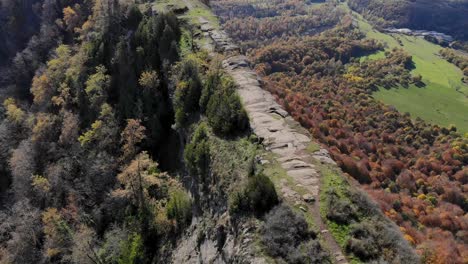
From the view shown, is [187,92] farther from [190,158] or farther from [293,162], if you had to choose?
[293,162]

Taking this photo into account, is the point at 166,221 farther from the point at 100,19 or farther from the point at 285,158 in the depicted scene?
the point at 100,19

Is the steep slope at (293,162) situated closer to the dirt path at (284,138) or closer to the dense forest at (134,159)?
the dirt path at (284,138)

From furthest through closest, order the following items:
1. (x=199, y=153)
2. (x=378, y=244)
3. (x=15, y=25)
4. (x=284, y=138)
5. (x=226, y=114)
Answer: (x=15, y=25) < (x=199, y=153) < (x=226, y=114) < (x=284, y=138) < (x=378, y=244)

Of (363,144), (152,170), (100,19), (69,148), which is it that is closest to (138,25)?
(100,19)

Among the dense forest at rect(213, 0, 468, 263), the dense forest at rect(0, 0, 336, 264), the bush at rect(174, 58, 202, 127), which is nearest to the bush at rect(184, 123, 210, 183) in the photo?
the dense forest at rect(0, 0, 336, 264)

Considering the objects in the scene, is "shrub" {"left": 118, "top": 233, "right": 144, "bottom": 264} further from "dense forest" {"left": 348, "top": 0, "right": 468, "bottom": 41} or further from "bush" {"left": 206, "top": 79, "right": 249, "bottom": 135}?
"dense forest" {"left": 348, "top": 0, "right": 468, "bottom": 41}

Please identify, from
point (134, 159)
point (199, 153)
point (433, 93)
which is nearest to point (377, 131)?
point (433, 93)

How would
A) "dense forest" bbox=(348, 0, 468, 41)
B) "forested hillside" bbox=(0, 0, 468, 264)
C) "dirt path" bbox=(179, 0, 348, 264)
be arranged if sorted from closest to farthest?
"dirt path" bbox=(179, 0, 348, 264), "forested hillside" bbox=(0, 0, 468, 264), "dense forest" bbox=(348, 0, 468, 41)
